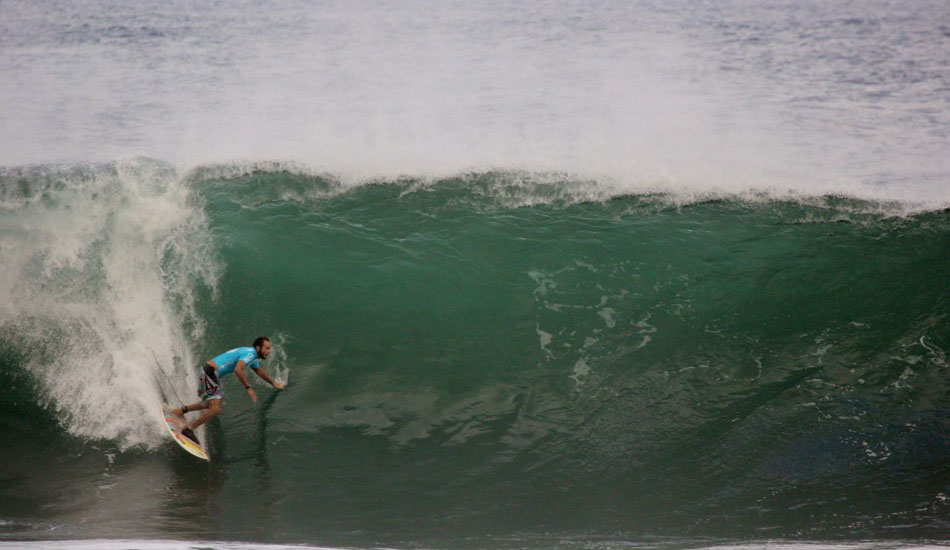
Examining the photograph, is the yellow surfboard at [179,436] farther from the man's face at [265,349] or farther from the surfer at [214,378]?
the man's face at [265,349]

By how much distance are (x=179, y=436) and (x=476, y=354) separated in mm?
3212

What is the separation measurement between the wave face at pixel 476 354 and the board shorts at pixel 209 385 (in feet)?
1.52

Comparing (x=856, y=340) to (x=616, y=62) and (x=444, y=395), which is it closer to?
(x=444, y=395)

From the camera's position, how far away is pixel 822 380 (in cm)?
852

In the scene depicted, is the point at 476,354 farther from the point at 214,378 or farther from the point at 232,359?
the point at 214,378

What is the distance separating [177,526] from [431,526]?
208cm

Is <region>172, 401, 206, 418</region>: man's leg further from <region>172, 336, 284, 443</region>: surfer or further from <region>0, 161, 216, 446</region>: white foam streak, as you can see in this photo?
<region>0, 161, 216, 446</region>: white foam streak

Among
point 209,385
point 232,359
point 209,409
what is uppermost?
point 232,359

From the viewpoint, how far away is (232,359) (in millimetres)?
7723

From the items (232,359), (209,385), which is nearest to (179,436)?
(209,385)

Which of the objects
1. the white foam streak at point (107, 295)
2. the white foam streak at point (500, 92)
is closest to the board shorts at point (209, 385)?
the white foam streak at point (107, 295)

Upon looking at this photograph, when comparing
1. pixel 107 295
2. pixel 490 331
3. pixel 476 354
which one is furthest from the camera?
pixel 490 331

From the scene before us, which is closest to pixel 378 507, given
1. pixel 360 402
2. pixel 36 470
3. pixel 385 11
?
pixel 360 402

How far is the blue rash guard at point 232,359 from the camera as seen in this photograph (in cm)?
770
